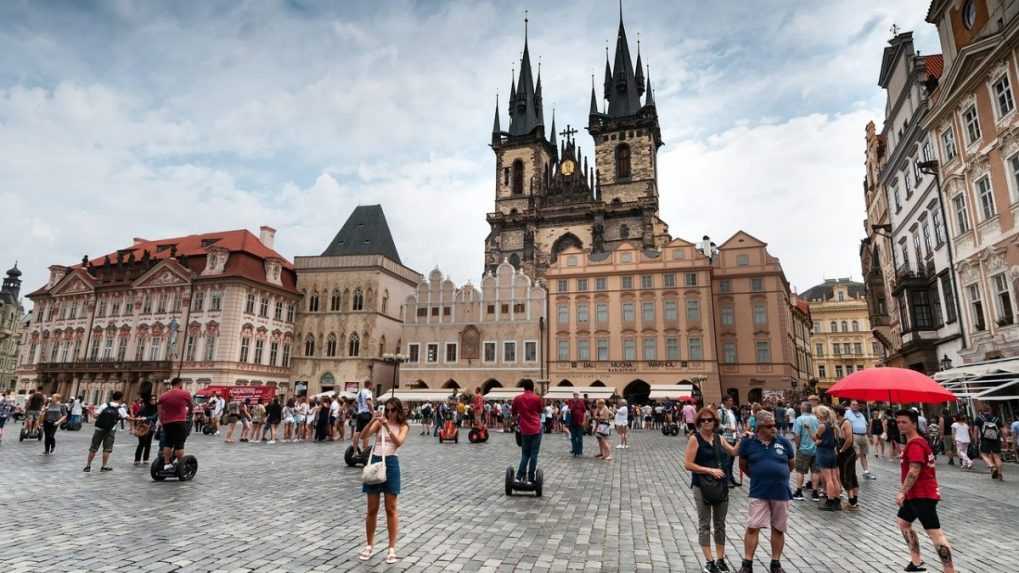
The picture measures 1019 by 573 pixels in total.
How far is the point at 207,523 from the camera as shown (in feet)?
21.0

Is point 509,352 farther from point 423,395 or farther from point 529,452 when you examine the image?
point 529,452

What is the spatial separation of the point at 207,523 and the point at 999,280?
21.6 metres

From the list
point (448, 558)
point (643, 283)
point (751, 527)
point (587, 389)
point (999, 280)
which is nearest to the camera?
point (751, 527)

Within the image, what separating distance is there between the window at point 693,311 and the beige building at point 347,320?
21753mm

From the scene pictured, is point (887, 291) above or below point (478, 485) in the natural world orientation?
above

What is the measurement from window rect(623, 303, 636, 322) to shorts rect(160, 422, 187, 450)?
108ft

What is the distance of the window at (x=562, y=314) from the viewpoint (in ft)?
132

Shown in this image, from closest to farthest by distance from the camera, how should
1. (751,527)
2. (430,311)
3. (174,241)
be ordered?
1. (751,527)
2. (430,311)
3. (174,241)

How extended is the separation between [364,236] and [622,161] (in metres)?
29.8

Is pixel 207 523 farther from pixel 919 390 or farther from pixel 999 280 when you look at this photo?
pixel 999 280

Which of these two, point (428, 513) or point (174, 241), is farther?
point (174, 241)

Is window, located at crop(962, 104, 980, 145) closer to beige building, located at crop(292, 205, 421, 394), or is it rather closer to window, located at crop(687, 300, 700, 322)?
window, located at crop(687, 300, 700, 322)

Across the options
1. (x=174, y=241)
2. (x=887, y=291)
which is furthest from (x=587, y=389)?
(x=174, y=241)

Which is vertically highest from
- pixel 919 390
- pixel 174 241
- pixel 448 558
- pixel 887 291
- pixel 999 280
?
pixel 174 241
